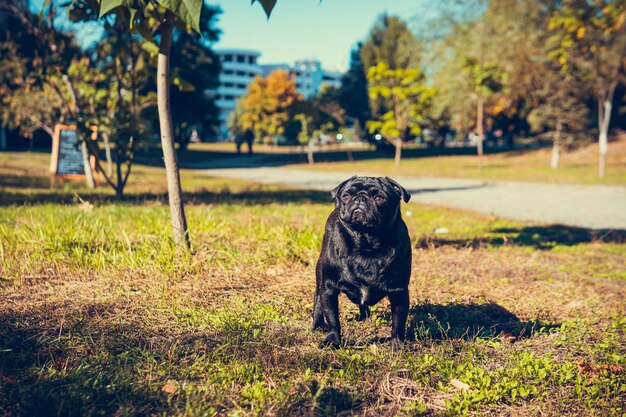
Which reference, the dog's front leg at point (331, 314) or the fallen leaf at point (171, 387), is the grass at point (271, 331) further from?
the dog's front leg at point (331, 314)

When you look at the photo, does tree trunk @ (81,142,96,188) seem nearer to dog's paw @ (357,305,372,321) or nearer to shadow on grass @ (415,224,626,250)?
shadow on grass @ (415,224,626,250)

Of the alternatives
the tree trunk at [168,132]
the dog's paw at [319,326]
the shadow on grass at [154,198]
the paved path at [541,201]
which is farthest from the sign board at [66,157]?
the dog's paw at [319,326]

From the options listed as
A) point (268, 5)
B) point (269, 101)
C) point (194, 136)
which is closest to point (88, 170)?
point (268, 5)

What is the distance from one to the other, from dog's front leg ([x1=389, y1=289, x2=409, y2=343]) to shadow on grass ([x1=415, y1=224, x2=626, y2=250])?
3.07 m

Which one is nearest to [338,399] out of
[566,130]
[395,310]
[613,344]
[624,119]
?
[395,310]

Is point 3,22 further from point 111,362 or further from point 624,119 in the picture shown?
point 624,119

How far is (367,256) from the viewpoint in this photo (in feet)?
9.96

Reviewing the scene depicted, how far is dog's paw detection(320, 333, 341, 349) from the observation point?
3.07 m

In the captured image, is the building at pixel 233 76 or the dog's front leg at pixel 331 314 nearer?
the dog's front leg at pixel 331 314

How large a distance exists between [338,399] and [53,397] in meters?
1.34

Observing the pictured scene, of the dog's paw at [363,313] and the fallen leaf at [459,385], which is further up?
the dog's paw at [363,313]

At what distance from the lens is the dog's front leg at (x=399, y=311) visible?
10.0ft

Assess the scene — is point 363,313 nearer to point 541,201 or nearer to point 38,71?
point 38,71

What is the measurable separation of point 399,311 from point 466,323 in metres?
0.93
